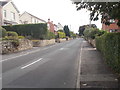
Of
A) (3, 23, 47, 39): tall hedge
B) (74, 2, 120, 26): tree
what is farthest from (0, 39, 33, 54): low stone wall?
(74, 2, 120, 26): tree

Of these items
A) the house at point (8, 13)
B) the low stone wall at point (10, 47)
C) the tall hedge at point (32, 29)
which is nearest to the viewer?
the low stone wall at point (10, 47)

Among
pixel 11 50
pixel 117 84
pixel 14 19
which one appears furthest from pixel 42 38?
pixel 117 84

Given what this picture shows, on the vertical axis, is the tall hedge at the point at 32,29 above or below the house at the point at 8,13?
below

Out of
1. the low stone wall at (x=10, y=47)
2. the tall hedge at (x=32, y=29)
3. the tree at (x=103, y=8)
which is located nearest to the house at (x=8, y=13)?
the tall hedge at (x=32, y=29)

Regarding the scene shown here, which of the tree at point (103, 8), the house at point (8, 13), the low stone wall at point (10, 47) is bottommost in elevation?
the low stone wall at point (10, 47)

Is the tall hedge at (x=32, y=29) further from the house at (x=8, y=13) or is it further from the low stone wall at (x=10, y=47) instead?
the low stone wall at (x=10, y=47)

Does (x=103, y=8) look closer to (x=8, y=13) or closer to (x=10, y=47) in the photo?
(x=10, y=47)

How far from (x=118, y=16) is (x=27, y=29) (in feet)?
117

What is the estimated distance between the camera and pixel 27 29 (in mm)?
42500

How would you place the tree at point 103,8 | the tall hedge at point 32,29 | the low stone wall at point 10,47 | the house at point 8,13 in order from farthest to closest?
the house at point 8,13 → the tall hedge at point 32,29 → the low stone wall at point 10,47 → the tree at point 103,8

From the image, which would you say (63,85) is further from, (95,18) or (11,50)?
(11,50)

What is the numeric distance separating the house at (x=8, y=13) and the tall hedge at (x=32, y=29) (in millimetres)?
3477

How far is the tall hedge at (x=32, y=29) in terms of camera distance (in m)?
41.8

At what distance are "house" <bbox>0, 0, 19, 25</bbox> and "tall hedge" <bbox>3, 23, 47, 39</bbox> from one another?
3477 mm
